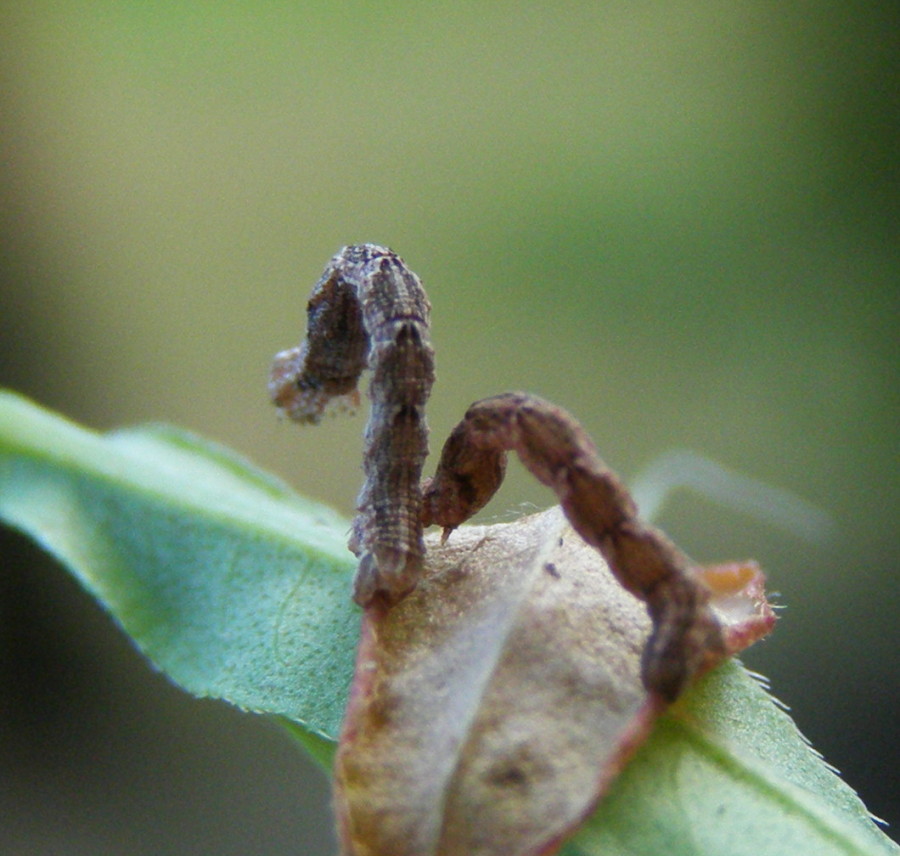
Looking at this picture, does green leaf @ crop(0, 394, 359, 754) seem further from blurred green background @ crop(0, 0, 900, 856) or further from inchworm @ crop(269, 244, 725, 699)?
blurred green background @ crop(0, 0, 900, 856)

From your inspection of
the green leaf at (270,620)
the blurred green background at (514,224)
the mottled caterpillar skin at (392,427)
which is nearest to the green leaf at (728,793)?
the green leaf at (270,620)

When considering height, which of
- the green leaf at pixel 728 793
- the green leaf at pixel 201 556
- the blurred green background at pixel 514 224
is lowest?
the green leaf at pixel 201 556

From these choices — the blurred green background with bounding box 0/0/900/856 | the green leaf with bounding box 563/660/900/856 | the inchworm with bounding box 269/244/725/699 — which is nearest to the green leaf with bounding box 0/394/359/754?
the inchworm with bounding box 269/244/725/699

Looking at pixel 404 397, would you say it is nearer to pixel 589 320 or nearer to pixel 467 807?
pixel 467 807

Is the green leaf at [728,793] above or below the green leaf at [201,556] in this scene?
above

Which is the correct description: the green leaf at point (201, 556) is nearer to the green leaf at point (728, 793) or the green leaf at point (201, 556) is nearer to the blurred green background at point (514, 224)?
the green leaf at point (728, 793)

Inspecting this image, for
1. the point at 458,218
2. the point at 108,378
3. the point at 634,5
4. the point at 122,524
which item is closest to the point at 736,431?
the point at 458,218

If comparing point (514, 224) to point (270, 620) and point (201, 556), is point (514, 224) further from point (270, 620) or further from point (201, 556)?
point (270, 620)

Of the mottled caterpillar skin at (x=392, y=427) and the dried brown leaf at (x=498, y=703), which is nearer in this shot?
the dried brown leaf at (x=498, y=703)

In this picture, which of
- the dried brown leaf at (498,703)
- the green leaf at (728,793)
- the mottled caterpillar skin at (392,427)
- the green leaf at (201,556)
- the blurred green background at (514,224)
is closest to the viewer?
the dried brown leaf at (498,703)
